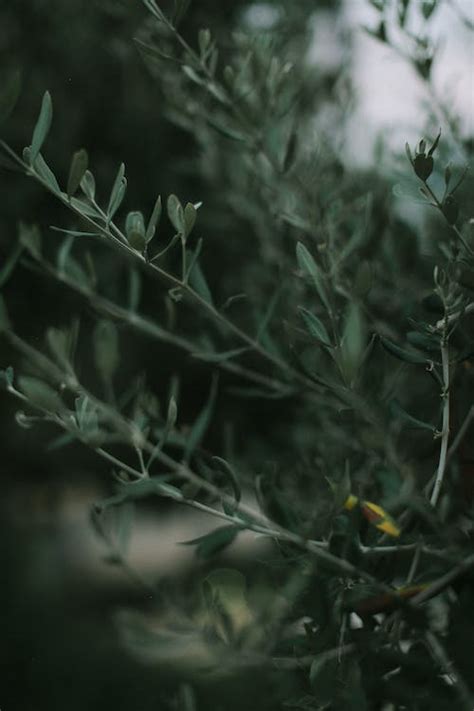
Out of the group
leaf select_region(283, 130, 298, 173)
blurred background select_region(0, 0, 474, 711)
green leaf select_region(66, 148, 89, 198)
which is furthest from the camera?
blurred background select_region(0, 0, 474, 711)

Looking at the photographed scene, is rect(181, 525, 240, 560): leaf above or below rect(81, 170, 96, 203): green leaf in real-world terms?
below

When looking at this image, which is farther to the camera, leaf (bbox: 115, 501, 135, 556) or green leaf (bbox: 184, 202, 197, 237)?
leaf (bbox: 115, 501, 135, 556)

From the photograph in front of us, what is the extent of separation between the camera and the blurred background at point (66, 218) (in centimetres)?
311

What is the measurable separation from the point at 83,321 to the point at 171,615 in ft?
13.8

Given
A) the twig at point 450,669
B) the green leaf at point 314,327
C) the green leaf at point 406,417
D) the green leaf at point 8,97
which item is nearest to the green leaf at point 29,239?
the green leaf at point 8,97

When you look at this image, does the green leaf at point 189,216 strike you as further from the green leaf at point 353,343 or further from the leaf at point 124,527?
the leaf at point 124,527

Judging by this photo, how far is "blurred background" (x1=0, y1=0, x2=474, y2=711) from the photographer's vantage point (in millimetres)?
3111

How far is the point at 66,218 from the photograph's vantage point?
16.3ft

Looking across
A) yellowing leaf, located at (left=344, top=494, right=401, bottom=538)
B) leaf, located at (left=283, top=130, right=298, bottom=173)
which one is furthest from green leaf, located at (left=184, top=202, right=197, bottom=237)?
leaf, located at (left=283, top=130, right=298, bottom=173)

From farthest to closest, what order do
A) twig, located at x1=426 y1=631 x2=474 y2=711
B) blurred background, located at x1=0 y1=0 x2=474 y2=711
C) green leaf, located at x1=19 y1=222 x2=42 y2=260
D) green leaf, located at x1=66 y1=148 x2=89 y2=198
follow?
blurred background, located at x1=0 y1=0 x2=474 y2=711 → green leaf, located at x1=19 y1=222 x2=42 y2=260 → green leaf, located at x1=66 y1=148 x2=89 y2=198 → twig, located at x1=426 y1=631 x2=474 y2=711

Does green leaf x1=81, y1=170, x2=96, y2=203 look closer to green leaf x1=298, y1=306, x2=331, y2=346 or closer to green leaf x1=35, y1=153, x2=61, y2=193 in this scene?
green leaf x1=35, y1=153, x2=61, y2=193

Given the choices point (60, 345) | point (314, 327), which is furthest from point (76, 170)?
point (314, 327)

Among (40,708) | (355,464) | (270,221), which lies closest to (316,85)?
(270,221)

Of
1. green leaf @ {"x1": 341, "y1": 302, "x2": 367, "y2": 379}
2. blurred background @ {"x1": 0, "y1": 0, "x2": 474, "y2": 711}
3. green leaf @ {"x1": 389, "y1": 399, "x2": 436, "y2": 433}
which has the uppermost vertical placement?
green leaf @ {"x1": 341, "y1": 302, "x2": 367, "y2": 379}
